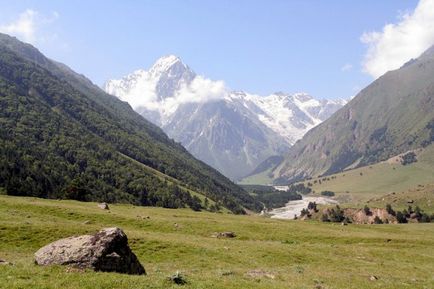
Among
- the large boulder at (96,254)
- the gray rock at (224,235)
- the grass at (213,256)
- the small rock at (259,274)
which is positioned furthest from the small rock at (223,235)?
the large boulder at (96,254)

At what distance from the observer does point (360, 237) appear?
6875 centimetres

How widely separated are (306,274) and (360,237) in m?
36.6

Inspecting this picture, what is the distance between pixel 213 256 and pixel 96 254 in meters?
19.1

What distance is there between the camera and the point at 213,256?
43.7m

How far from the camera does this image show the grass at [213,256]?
24156 millimetres

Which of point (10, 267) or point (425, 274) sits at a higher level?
point (10, 267)

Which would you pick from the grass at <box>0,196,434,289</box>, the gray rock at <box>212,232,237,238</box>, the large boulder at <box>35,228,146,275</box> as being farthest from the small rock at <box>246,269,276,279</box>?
the gray rock at <box>212,232,237,238</box>

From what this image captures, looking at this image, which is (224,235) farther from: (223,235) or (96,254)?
(96,254)

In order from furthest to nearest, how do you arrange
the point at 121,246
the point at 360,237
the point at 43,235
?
1. the point at 360,237
2. the point at 43,235
3. the point at 121,246

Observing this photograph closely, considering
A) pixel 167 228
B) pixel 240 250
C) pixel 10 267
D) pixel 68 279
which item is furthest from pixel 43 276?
pixel 167 228

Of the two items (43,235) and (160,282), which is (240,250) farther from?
(160,282)

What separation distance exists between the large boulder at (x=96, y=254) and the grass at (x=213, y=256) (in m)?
1.11

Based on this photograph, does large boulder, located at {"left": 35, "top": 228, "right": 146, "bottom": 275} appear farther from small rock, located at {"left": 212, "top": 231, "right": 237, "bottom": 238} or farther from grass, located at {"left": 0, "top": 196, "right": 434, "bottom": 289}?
small rock, located at {"left": 212, "top": 231, "right": 237, "bottom": 238}

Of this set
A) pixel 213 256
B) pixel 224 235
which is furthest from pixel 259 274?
pixel 224 235
